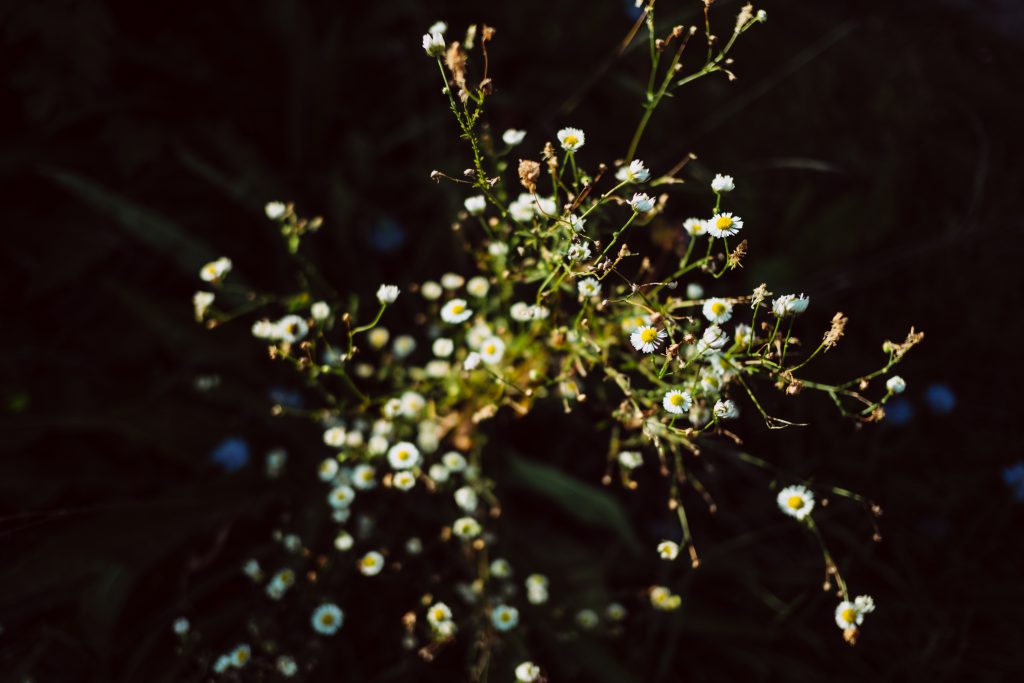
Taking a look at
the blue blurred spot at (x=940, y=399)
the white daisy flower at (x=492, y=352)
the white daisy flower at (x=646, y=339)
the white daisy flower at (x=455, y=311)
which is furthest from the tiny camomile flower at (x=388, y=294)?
the blue blurred spot at (x=940, y=399)

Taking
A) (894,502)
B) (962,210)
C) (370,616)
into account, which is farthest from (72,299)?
(962,210)

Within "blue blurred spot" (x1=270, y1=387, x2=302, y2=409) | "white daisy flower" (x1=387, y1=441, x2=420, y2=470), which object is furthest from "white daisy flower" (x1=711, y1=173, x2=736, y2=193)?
"blue blurred spot" (x1=270, y1=387, x2=302, y2=409)

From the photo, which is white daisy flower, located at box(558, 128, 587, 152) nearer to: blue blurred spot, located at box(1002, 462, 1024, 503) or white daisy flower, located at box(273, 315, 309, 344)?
white daisy flower, located at box(273, 315, 309, 344)

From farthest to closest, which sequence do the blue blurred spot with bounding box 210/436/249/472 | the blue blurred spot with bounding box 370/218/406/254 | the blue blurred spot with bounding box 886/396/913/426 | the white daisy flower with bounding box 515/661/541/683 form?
1. the blue blurred spot with bounding box 370/218/406/254
2. the blue blurred spot with bounding box 886/396/913/426
3. the blue blurred spot with bounding box 210/436/249/472
4. the white daisy flower with bounding box 515/661/541/683

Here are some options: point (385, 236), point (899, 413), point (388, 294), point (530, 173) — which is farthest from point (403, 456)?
point (899, 413)

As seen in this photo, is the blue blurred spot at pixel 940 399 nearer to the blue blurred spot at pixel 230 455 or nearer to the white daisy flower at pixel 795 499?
the white daisy flower at pixel 795 499

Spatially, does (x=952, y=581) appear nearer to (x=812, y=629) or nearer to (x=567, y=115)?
(x=812, y=629)

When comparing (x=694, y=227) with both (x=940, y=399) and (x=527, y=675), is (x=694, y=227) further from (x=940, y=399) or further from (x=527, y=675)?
(x=940, y=399)
